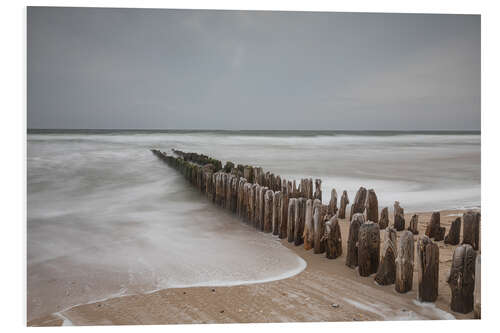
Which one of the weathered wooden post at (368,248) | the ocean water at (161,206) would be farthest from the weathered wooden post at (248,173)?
the weathered wooden post at (368,248)

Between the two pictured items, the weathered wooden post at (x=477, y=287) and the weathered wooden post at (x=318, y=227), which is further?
the weathered wooden post at (x=318, y=227)

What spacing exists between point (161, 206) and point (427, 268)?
3.79 metres

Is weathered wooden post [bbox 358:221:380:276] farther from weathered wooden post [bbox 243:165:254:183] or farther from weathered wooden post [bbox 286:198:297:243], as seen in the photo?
weathered wooden post [bbox 243:165:254:183]

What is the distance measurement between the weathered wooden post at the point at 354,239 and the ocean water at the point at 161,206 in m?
0.48

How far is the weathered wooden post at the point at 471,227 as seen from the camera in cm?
357

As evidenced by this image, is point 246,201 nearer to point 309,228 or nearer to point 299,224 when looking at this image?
point 299,224

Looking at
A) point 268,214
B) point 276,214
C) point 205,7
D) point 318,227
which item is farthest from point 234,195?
point 205,7

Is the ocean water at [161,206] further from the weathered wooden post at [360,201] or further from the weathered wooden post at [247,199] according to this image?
the weathered wooden post at [360,201]

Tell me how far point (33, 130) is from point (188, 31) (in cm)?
213

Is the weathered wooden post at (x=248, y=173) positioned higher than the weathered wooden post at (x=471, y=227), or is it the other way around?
the weathered wooden post at (x=248, y=173)

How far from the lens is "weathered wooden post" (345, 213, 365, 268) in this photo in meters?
3.11

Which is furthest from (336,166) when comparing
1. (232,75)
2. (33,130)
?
(33,130)

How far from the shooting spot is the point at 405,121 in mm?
4961

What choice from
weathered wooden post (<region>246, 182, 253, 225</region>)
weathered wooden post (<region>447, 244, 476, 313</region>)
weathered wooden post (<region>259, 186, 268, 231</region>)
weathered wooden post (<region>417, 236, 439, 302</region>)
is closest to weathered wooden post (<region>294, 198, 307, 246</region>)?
weathered wooden post (<region>259, 186, 268, 231</region>)
